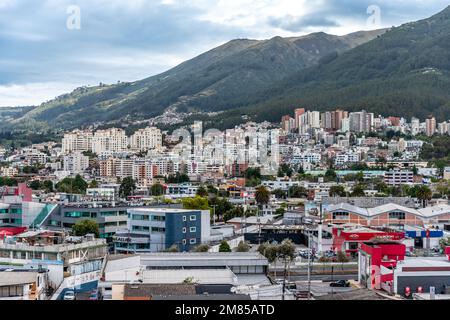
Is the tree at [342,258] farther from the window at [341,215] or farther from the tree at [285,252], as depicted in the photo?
the window at [341,215]

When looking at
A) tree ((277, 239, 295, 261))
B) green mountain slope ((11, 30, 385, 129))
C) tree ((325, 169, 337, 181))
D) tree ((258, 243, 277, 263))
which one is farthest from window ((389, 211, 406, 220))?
green mountain slope ((11, 30, 385, 129))

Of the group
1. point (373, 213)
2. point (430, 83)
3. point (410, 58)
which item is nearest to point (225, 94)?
point (410, 58)

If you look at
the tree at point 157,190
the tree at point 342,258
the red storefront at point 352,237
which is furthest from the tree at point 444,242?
the tree at point 157,190

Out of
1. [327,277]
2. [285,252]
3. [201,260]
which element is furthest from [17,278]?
[285,252]

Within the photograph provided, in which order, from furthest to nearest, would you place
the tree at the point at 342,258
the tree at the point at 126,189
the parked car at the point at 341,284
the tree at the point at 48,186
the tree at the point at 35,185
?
the tree at the point at 35,185 → the tree at the point at 48,186 → the tree at the point at 126,189 → the tree at the point at 342,258 → the parked car at the point at 341,284

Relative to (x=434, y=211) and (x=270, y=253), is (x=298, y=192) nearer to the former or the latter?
(x=434, y=211)

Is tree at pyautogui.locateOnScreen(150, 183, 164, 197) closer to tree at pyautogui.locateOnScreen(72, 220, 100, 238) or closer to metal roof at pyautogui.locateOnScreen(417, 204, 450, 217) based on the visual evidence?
metal roof at pyautogui.locateOnScreen(417, 204, 450, 217)
